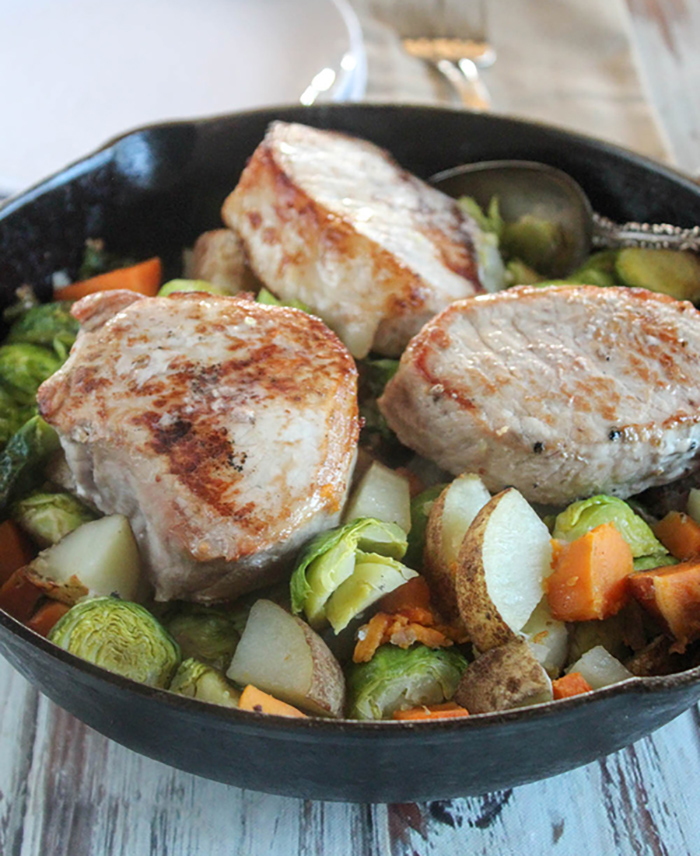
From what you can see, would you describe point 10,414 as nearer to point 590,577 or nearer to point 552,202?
point 590,577

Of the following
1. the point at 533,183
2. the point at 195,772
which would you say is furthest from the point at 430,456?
the point at 533,183

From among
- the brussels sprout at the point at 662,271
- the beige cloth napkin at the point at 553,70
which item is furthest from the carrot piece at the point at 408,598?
the beige cloth napkin at the point at 553,70

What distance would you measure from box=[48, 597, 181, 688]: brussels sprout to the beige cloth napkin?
11.8ft

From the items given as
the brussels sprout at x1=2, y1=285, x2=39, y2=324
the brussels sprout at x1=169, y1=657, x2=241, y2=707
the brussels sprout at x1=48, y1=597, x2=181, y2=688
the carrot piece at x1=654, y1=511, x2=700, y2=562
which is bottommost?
the carrot piece at x1=654, y1=511, x2=700, y2=562

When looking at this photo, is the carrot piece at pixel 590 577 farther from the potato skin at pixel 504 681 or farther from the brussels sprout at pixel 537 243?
the brussels sprout at pixel 537 243

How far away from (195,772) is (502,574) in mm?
911

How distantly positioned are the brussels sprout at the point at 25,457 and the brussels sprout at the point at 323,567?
3.34 feet

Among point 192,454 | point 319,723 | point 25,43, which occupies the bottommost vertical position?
point 319,723

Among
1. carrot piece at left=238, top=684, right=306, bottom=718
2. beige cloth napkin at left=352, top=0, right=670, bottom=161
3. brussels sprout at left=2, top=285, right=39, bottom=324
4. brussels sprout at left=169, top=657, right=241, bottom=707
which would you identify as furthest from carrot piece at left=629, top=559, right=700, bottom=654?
beige cloth napkin at left=352, top=0, right=670, bottom=161

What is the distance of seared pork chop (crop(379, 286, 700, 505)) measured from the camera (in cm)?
253

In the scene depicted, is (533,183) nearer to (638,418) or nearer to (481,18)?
(638,418)

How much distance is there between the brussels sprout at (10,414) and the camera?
9.66ft

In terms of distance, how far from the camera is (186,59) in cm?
490

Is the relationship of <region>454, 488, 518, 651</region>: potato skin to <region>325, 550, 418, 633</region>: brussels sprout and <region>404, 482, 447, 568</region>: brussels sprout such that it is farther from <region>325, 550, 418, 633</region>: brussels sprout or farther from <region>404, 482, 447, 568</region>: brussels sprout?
<region>404, 482, 447, 568</region>: brussels sprout
